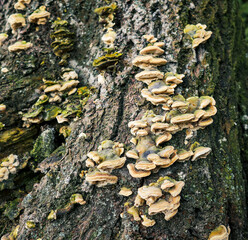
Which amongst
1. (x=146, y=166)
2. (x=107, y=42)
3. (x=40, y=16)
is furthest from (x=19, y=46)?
(x=146, y=166)

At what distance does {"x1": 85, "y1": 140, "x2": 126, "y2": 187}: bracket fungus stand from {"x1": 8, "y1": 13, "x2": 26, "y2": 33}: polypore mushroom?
2.64 meters

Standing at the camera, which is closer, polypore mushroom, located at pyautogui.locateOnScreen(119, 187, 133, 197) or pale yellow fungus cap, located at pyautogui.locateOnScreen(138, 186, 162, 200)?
pale yellow fungus cap, located at pyautogui.locateOnScreen(138, 186, 162, 200)

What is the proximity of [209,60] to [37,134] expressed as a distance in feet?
9.59

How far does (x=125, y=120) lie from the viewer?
3035mm

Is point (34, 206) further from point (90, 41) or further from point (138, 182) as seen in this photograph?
point (90, 41)

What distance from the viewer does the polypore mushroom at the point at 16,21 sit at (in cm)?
381

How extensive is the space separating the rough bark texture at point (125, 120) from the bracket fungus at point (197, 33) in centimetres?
10

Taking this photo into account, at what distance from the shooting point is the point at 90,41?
3.87 m

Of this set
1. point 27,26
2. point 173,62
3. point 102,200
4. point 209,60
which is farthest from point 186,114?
point 27,26

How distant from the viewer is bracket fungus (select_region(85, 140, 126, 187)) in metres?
2.57

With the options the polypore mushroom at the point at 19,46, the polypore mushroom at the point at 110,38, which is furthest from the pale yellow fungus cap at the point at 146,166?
the polypore mushroom at the point at 19,46

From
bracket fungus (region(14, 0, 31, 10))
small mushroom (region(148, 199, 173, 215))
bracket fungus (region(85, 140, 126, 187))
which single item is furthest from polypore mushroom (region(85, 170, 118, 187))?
bracket fungus (region(14, 0, 31, 10))

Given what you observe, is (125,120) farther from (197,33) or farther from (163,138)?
(197,33)

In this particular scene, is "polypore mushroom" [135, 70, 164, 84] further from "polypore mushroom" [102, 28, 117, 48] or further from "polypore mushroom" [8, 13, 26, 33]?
"polypore mushroom" [8, 13, 26, 33]
